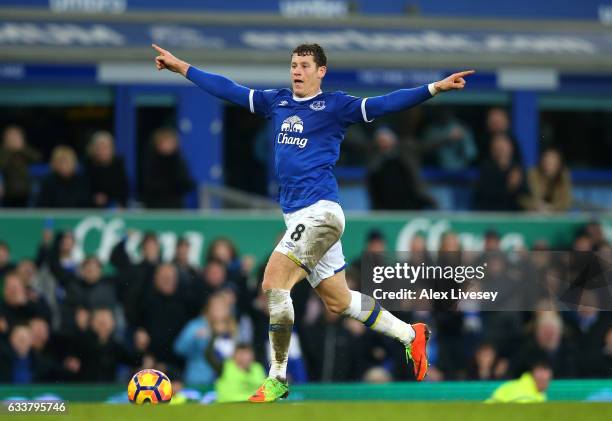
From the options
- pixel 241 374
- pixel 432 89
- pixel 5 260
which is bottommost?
pixel 241 374

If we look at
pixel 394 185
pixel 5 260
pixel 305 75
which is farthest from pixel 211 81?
pixel 394 185

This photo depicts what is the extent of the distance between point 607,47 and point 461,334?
19.1 ft

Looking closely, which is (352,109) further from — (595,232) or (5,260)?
(595,232)

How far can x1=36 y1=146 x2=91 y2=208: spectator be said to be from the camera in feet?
54.2

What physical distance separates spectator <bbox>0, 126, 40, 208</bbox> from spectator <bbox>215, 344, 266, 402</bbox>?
3.90m

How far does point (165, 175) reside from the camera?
1689 centimetres

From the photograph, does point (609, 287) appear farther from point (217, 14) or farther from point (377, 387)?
point (217, 14)

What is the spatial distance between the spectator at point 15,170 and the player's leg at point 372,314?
23.2 feet

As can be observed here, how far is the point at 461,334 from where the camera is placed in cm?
1505

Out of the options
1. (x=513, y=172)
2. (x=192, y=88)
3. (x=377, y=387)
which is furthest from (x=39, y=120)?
(x=377, y=387)

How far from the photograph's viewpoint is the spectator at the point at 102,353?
14711 millimetres

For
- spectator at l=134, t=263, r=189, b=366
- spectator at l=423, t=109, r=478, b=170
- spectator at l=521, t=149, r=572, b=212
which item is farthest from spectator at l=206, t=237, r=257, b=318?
spectator at l=423, t=109, r=478, b=170

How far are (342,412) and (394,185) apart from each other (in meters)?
8.13

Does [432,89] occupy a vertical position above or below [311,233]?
above
